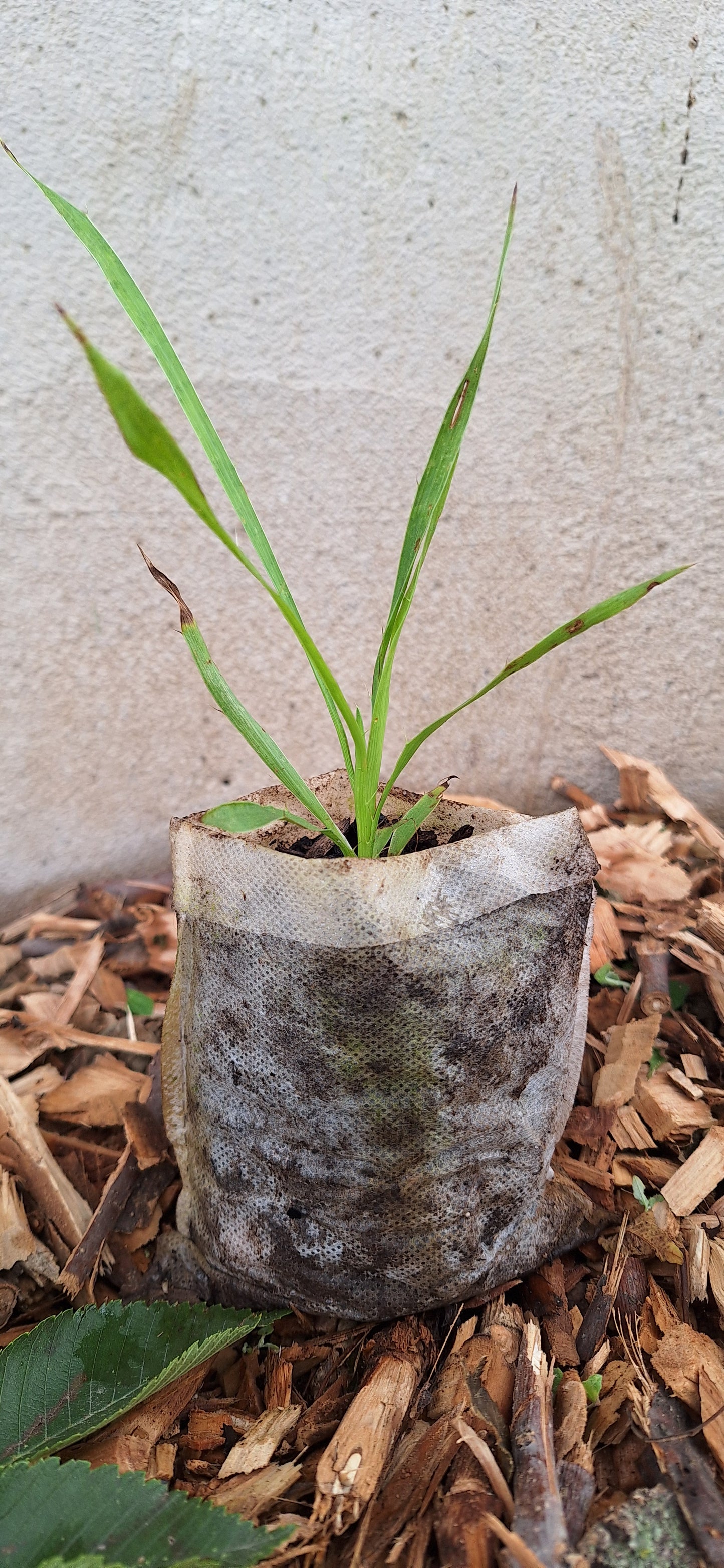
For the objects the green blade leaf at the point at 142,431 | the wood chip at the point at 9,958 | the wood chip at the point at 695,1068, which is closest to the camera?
the green blade leaf at the point at 142,431

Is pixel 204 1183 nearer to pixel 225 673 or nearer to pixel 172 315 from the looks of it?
pixel 225 673

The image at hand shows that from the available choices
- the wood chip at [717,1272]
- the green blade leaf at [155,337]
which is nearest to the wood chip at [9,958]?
the green blade leaf at [155,337]

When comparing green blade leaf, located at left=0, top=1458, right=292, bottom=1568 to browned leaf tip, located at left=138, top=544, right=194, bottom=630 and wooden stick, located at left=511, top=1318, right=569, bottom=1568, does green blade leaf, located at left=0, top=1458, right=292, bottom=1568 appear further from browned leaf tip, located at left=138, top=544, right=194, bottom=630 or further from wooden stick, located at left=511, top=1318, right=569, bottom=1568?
browned leaf tip, located at left=138, top=544, right=194, bottom=630

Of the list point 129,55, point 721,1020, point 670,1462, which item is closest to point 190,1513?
point 670,1462

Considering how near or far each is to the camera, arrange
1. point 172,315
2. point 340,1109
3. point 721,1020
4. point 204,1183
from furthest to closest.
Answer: point 172,315 → point 721,1020 → point 204,1183 → point 340,1109

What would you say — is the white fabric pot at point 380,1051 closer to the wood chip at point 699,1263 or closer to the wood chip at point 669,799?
the wood chip at point 699,1263

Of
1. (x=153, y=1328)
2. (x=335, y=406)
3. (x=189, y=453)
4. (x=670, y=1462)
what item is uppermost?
(x=335, y=406)

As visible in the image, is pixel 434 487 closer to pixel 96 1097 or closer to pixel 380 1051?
pixel 380 1051
